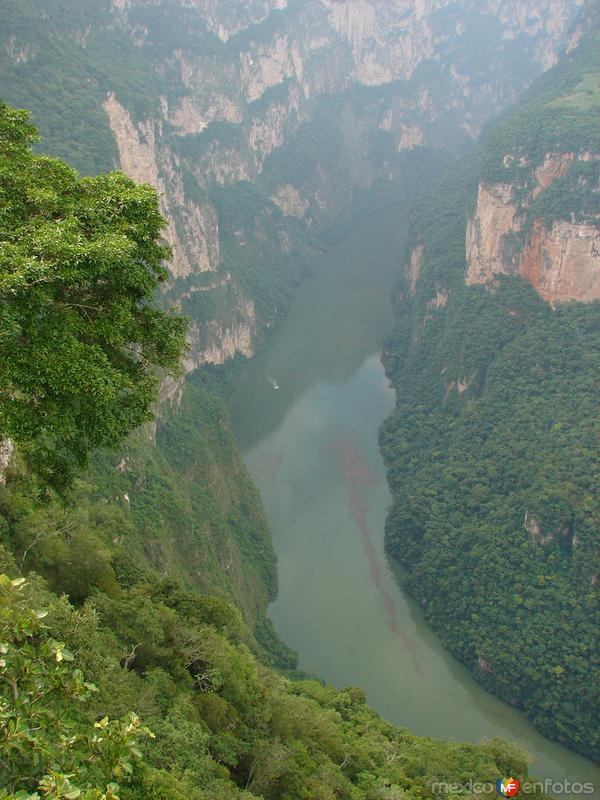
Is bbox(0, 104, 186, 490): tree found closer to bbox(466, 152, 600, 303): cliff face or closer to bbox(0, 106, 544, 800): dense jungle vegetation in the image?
bbox(0, 106, 544, 800): dense jungle vegetation

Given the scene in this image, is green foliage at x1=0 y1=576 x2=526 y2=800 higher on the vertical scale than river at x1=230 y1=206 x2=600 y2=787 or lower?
higher

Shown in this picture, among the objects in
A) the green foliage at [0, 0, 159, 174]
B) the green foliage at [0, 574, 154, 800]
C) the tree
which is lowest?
the green foliage at [0, 574, 154, 800]

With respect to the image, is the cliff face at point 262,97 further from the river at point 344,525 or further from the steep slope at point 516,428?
the steep slope at point 516,428

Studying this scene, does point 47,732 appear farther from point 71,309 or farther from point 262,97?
point 262,97

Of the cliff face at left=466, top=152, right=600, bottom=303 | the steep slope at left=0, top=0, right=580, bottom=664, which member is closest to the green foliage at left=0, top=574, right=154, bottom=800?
the steep slope at left=0, top=0, right=580, bottom=664

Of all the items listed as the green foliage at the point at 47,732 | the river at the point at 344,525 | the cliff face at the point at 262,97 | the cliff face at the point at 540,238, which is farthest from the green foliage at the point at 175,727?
the cliff face at the point at 540,238

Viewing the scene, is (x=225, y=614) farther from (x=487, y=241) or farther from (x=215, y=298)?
(x=215, y=298)
